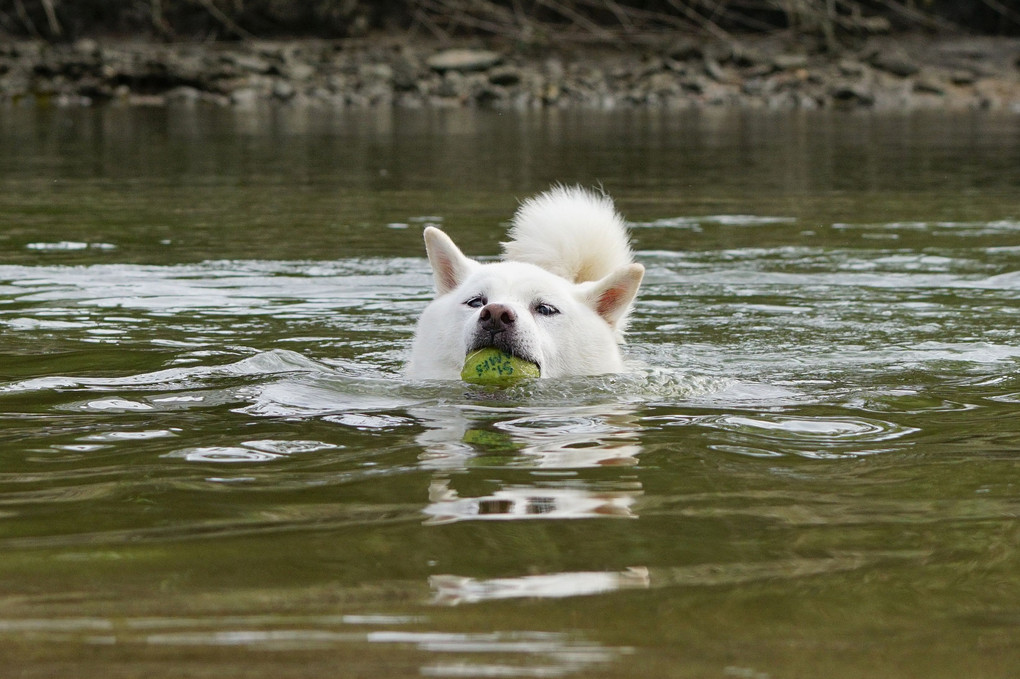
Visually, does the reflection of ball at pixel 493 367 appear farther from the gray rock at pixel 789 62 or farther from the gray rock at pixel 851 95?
the gray rock at pixel 789 62

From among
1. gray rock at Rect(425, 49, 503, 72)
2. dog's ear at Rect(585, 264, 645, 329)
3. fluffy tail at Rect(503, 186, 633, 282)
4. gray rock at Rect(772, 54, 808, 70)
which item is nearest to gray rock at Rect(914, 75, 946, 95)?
gray rock at Rect(772, 54, 808, 70)

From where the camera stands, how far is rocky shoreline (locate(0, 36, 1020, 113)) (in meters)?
29.9

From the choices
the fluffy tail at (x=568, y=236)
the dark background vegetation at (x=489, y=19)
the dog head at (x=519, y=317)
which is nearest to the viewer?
the dog head at (x=519, y=317)

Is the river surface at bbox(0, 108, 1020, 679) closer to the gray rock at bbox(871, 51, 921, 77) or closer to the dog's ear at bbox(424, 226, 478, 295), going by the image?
the dog's ear at bbox(424, 226, 478, 295)

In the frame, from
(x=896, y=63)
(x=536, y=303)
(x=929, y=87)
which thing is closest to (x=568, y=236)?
A: (x=536, y=303)

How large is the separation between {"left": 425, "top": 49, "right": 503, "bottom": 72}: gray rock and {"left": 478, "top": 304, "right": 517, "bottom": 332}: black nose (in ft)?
89.4

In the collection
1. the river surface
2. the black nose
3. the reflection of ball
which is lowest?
the river surface

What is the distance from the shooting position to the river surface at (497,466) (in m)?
2.44

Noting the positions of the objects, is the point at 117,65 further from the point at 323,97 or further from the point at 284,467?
the point at 284,467

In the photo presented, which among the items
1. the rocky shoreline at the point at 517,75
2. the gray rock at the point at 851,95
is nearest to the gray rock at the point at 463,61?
the rocky shoreline at the point at 517,75

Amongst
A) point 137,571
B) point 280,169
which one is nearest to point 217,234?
point 280,169

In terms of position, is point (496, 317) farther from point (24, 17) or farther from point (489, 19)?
point (489, 19)

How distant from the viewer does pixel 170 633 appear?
2445 mm

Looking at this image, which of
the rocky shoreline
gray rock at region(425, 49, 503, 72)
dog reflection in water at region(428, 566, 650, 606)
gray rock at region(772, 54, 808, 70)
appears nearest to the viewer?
dog reflection in water at region(428, 566, 650, 606)
